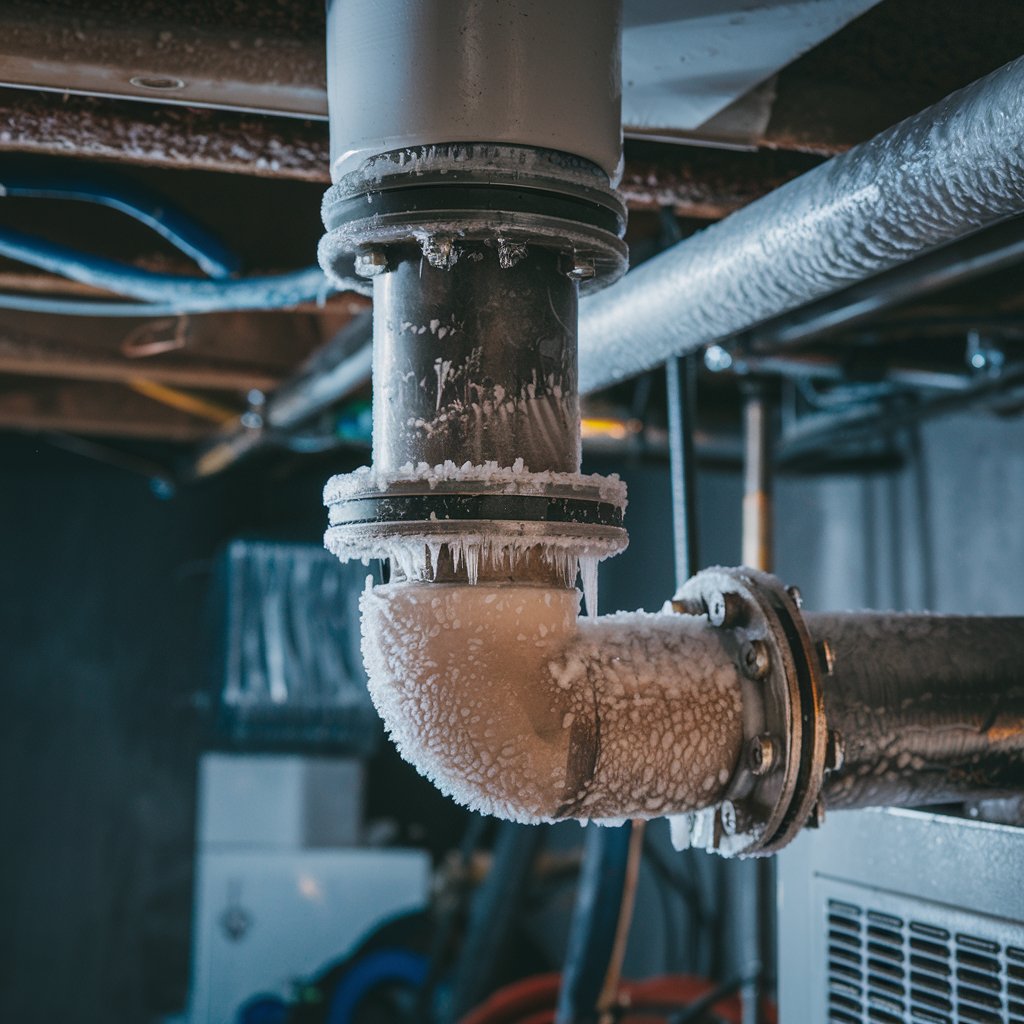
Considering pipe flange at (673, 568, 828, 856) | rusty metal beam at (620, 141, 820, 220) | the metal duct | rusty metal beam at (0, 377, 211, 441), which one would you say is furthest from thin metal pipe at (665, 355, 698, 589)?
rusty metal beam at (0, 377, 211, 441)

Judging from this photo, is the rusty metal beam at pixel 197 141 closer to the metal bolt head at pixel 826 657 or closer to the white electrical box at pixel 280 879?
the metal bolt head at pixel 826 657

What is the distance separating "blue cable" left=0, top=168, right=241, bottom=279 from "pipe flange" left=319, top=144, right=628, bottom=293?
540mm

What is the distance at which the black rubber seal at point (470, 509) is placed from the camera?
0.68 m

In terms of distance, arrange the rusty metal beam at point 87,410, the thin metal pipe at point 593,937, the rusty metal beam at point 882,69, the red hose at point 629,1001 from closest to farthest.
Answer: the rusty metal beam at point 882,69
the thin metal pipe at point 593,937
the red hose at point 629,1001
the rusty metal beam at point 87,410

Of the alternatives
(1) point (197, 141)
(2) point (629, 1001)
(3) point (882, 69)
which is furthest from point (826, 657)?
(2) point (629, 1001)

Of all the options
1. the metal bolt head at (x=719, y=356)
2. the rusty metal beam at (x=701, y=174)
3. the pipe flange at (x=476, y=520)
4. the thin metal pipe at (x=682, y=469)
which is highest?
the rusty metal beam at (x=701, y=174)

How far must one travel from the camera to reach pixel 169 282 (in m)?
1.27

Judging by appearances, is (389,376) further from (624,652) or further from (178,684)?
(178,684)

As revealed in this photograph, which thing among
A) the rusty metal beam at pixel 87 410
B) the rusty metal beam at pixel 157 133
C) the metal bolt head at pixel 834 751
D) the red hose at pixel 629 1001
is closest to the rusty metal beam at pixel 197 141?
the rusty metal beam at pixel 157 133

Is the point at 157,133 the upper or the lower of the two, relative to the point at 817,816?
upper

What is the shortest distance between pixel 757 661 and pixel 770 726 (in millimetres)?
43

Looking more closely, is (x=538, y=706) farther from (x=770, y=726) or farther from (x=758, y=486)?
(x=758, y=486)

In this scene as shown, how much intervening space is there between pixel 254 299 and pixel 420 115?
2.17ft

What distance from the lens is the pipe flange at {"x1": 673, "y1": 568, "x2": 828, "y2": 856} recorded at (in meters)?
0.76
